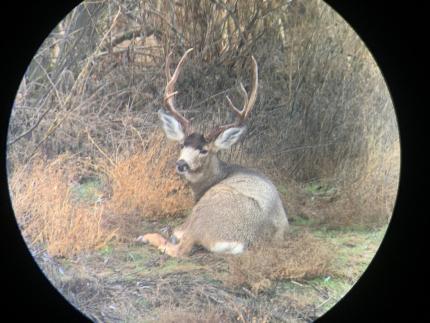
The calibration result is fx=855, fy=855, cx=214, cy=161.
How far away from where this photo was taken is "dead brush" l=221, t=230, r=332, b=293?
464 cm

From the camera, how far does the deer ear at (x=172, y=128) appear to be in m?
4.74

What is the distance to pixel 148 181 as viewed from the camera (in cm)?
474

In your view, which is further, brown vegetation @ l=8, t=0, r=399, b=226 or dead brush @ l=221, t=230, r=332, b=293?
brown vegetation @ l=8, t=0, r=399, b=226

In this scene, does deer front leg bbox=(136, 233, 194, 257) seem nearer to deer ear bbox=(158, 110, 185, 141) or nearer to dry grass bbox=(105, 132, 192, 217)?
dry grass bbox=(105, 132, 192, 217)

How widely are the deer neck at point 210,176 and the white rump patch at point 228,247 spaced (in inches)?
11.7

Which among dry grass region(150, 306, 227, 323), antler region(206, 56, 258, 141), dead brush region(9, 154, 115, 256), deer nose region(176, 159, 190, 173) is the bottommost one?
dry grass region(150, 306, 227, 323)

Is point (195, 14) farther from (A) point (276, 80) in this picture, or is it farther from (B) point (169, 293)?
(B) point (169, 293)

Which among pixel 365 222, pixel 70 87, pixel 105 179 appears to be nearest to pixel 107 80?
pixel 70 87

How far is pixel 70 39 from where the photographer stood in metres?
Answer: 4.75

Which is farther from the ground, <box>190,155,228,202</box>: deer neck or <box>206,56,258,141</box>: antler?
<box>206,56,258,141</box>: antler

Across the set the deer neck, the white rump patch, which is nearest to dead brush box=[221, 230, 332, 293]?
the white rump patch

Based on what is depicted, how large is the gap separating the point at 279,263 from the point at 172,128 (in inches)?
37.3

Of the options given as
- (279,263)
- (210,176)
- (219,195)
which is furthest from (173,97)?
(279,263)

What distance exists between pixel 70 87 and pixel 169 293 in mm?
1255
